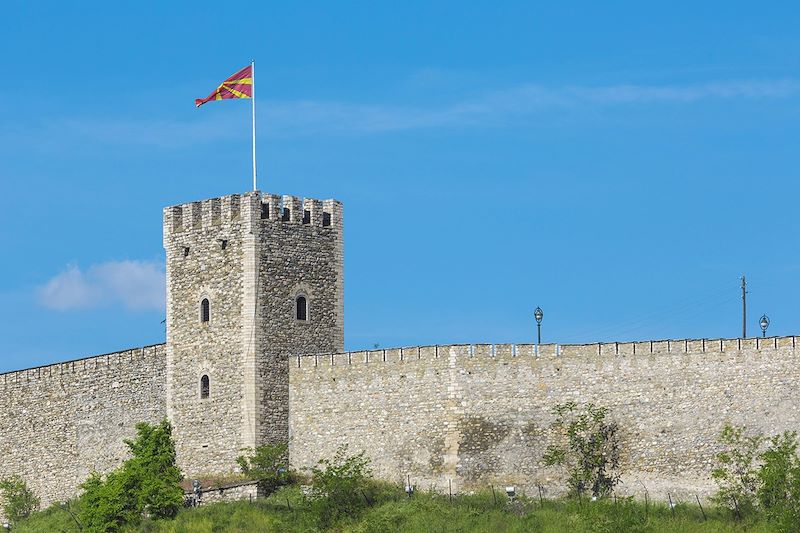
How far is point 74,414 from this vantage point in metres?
76.5

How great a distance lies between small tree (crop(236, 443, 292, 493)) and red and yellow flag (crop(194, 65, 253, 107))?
12.0m

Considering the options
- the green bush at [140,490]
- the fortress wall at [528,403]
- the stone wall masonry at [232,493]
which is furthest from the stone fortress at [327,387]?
the green bush at [140,490]

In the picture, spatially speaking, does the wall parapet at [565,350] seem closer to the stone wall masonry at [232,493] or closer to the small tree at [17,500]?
the stone wall masonry at [232,493]

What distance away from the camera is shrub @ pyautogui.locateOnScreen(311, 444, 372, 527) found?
2534 inches

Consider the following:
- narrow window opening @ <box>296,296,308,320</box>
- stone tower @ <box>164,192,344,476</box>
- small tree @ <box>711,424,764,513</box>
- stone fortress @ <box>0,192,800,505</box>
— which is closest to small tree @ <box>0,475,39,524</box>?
stone fortress @ <box>0,192,800,505</box>

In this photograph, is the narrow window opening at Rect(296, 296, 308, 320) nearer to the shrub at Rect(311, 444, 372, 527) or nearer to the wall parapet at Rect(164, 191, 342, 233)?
the wall parapet at Rect(164, 191, 342, 233)

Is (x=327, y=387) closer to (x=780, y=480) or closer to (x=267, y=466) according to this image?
(x=267, y=466)

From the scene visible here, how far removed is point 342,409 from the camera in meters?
67.2

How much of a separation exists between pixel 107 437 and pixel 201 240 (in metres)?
8.89

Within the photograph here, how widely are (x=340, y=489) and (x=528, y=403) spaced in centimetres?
630

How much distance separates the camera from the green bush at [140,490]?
67062mm

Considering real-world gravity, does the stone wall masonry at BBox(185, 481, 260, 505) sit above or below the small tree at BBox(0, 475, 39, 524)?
above

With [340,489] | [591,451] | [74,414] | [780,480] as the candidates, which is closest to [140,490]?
[340,489]

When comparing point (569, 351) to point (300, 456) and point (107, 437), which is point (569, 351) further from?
point (107, 437)
